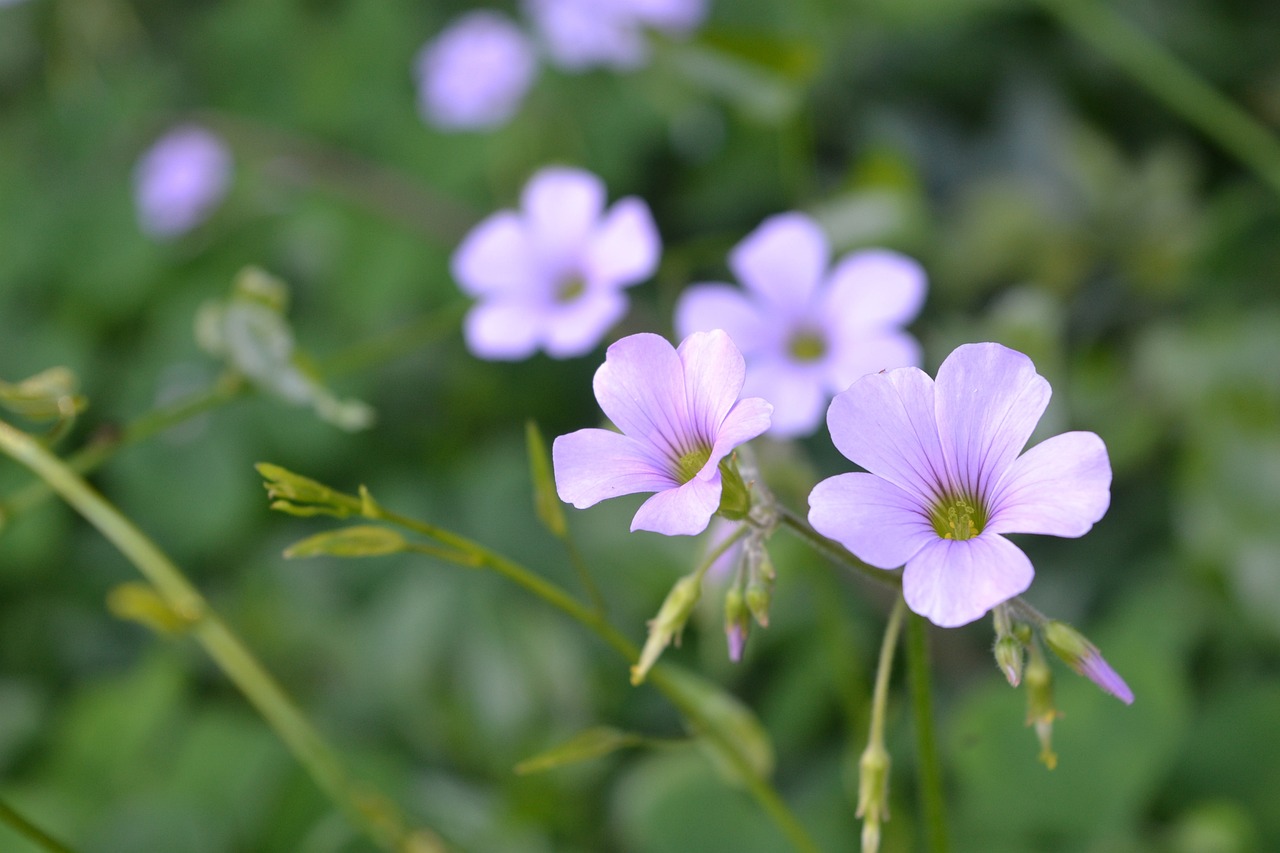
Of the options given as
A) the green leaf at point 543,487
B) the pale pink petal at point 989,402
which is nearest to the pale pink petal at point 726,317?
the green leaf at point 543,487

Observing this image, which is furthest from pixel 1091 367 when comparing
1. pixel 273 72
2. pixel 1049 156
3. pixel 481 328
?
pixel 273 72

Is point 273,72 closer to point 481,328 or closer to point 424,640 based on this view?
point 424,640

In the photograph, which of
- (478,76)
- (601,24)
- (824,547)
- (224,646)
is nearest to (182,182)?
(478,76)

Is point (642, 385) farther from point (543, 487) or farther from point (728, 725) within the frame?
point (728, 725)

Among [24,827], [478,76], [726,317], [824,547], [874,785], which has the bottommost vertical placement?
[24,827]

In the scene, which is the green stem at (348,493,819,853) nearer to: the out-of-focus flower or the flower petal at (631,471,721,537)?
the flower petal at (631,471,721,537)

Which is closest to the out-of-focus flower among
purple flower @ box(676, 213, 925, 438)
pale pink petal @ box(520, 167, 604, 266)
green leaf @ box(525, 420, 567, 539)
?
pale pink petal @ box(520, 167, 604, 266)
